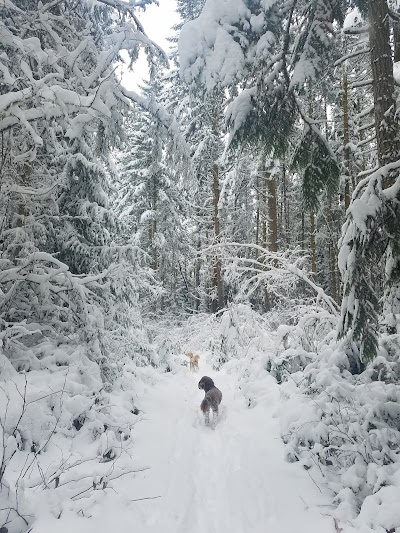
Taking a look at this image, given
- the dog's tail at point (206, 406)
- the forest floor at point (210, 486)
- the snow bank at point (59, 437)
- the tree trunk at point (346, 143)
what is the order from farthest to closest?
the tree trunk at point (346, 143), the dog's tail at point (206, 406), the forest floor at point (210, 486), the snow bank at point (59, 437)

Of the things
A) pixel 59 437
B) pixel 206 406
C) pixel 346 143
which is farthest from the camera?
pixel 346 143

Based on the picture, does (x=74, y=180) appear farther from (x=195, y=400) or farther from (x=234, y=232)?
(x=234, y=232)

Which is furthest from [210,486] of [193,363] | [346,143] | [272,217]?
[272,217]

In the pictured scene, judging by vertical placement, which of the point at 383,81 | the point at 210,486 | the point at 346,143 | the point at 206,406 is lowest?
the point at 210,486

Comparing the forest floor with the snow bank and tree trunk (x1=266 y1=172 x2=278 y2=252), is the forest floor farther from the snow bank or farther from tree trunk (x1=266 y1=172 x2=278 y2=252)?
tree trunk (x1=266 y1=172 x2=278 y2=252)

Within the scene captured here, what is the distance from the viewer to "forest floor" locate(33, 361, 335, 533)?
3867 mm

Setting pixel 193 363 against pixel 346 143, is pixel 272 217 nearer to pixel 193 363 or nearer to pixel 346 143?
pixel 346 143

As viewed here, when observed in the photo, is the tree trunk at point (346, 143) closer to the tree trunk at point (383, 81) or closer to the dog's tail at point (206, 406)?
the tree trunk at point (383, 81)

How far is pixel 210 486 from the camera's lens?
4.88 metres

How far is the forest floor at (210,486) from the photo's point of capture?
3.87 metres

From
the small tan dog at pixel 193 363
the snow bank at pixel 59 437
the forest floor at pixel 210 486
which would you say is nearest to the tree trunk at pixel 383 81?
the forest floor at pixel 210 486

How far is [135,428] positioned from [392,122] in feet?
19.9

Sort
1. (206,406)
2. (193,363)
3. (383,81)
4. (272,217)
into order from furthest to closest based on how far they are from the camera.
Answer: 1. (272,217)
2. (193,363)
3. (206,406)
4. (383,81)

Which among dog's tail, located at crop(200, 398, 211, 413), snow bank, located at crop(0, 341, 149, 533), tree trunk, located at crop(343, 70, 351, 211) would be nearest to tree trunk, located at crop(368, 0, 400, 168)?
snow bank, located at crop(0, 341, 149, 533)
